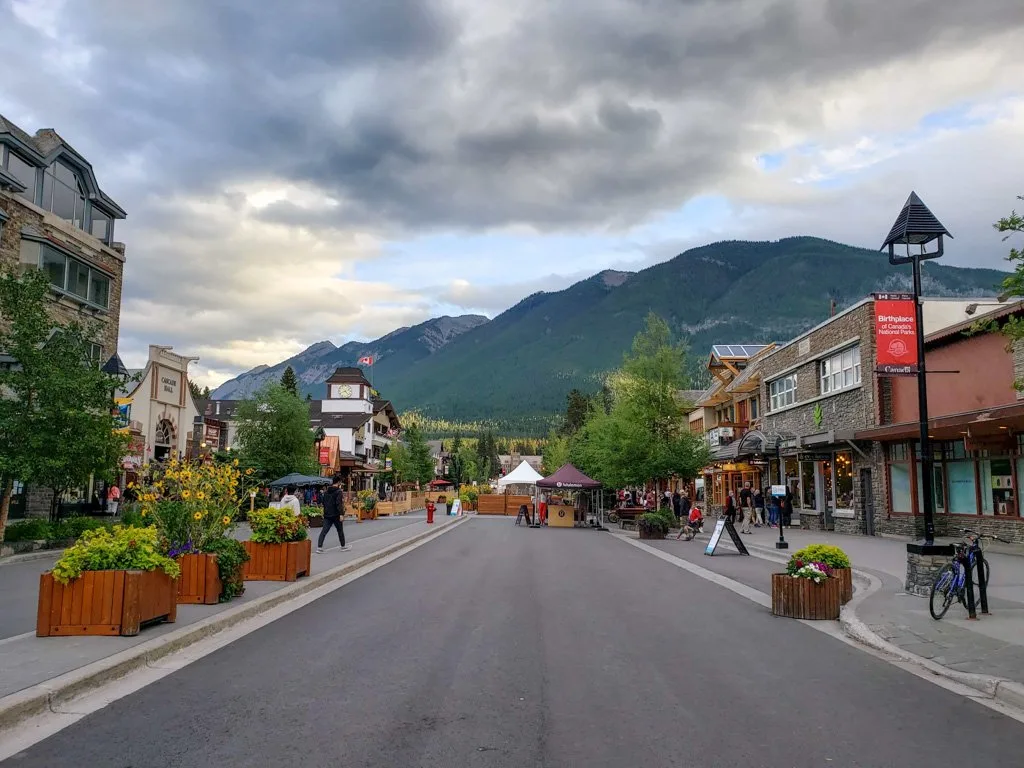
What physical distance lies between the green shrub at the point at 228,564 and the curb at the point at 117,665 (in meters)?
0.35

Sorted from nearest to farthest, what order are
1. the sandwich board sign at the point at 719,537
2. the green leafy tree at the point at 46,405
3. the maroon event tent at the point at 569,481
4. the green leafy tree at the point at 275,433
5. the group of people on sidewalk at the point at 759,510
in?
1. the green leafy tree at the point at 46,405
2. the sandwich board sign at the point at 719,537
3. the group of people on sidewalk at the point at 759,510
4. the maroon event tent at the point at 569,481
5. the green leafy tree at the point at 275,433

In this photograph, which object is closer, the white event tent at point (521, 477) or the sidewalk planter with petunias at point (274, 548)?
the sidewalk planter with petunias at point (274, 548)

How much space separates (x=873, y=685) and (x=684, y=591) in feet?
21.8

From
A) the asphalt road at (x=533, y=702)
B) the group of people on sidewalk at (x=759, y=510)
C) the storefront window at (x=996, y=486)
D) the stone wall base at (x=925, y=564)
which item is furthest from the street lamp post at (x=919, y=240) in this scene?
the group of people on sidewalk at (x=759, y=510)

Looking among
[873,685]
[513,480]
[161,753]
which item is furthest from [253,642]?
[513,480]

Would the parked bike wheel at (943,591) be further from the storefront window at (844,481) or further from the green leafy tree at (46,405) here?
the storefront window at (844,481)

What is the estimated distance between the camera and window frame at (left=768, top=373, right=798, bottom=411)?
123 ft

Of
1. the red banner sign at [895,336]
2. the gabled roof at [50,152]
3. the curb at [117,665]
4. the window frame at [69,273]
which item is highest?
the gabled roof at [50,152]

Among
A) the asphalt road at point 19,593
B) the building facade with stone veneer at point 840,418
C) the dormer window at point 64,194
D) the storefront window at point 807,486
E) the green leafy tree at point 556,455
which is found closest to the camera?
the asphalt road at point 19,593

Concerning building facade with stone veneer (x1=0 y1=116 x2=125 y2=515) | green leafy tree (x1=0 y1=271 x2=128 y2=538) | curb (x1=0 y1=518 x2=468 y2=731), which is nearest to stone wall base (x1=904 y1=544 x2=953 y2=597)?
curb (x1=0 y1=518 x2=468 y2=731)

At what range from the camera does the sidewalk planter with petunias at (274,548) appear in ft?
43.2

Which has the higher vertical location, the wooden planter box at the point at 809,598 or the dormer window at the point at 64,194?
the dormer window at the point at 64,194

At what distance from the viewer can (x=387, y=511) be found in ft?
164

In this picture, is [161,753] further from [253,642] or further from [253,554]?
[253,554]
